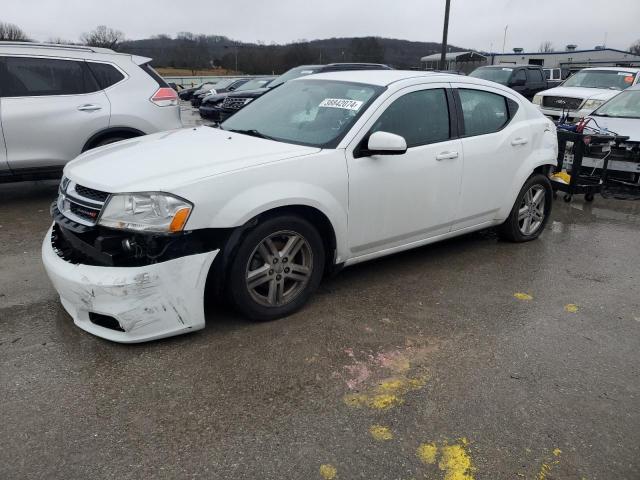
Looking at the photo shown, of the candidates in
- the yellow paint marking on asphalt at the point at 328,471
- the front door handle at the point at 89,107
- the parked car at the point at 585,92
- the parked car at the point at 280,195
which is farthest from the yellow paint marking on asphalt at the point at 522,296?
the parked car at the point at 585,92

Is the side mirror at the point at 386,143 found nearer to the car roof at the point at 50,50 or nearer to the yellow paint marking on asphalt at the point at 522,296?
the yellow paint marking on asphalt at the point at 522,296

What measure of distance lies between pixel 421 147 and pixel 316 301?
4.78ft

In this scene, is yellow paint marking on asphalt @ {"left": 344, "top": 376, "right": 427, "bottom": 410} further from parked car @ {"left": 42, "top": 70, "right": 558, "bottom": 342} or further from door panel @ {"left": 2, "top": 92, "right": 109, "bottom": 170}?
door panel @ {"left": 2, "top": 92, "right": 109, "bottom": 170}

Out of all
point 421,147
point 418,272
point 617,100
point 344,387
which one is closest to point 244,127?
point 421,147

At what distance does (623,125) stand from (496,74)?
990cm

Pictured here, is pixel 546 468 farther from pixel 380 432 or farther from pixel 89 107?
pixel 89 107

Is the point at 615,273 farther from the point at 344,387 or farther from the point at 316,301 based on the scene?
the point at 344,387

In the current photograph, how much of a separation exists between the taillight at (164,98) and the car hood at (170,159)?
3.09 m

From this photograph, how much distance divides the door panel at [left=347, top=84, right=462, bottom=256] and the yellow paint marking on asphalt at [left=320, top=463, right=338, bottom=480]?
1.79 meters

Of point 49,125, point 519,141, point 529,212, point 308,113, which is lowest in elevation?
point 529,212

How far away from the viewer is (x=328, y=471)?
2334 mm

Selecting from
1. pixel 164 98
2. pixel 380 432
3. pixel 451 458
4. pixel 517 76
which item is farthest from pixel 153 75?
pixel 517 76

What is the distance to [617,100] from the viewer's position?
28.3ft

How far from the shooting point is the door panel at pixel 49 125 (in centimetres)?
609
